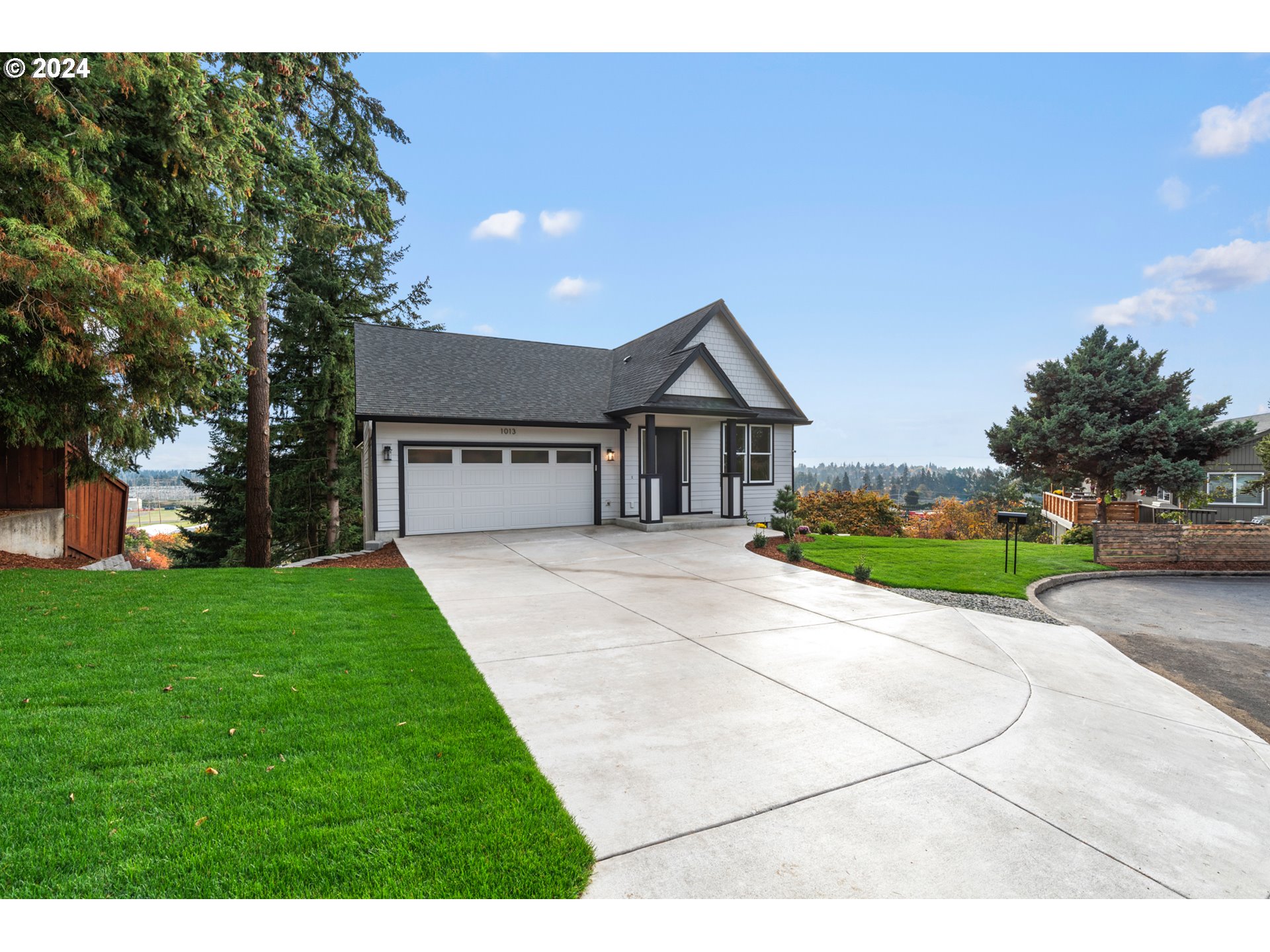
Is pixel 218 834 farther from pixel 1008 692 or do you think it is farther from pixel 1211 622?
pixel 1211 622

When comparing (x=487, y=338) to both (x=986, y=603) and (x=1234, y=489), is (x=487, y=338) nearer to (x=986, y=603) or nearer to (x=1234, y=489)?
(x=986, y=603)

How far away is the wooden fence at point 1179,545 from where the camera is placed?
10984mm

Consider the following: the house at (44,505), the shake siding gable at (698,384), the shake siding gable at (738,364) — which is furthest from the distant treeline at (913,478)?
the house at (44,505)

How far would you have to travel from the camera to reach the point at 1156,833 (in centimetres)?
254

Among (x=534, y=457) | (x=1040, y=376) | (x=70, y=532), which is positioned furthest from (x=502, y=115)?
(x=1040, y=376)

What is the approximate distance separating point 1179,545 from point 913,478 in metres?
102

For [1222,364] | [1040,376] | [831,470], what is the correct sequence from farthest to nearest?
[831,470] < [1040,376] < [1222,364]

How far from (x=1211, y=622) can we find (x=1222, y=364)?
2350 cm

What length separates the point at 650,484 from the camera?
557 inches

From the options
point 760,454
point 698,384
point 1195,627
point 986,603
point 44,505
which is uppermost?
point 698,384

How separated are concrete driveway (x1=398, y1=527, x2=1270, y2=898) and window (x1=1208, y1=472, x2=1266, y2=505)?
2762 cm

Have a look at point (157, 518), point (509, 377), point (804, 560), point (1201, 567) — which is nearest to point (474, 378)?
point (509, 377)

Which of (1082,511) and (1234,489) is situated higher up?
(1234,489)

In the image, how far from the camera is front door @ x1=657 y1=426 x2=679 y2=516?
51.8 ft
